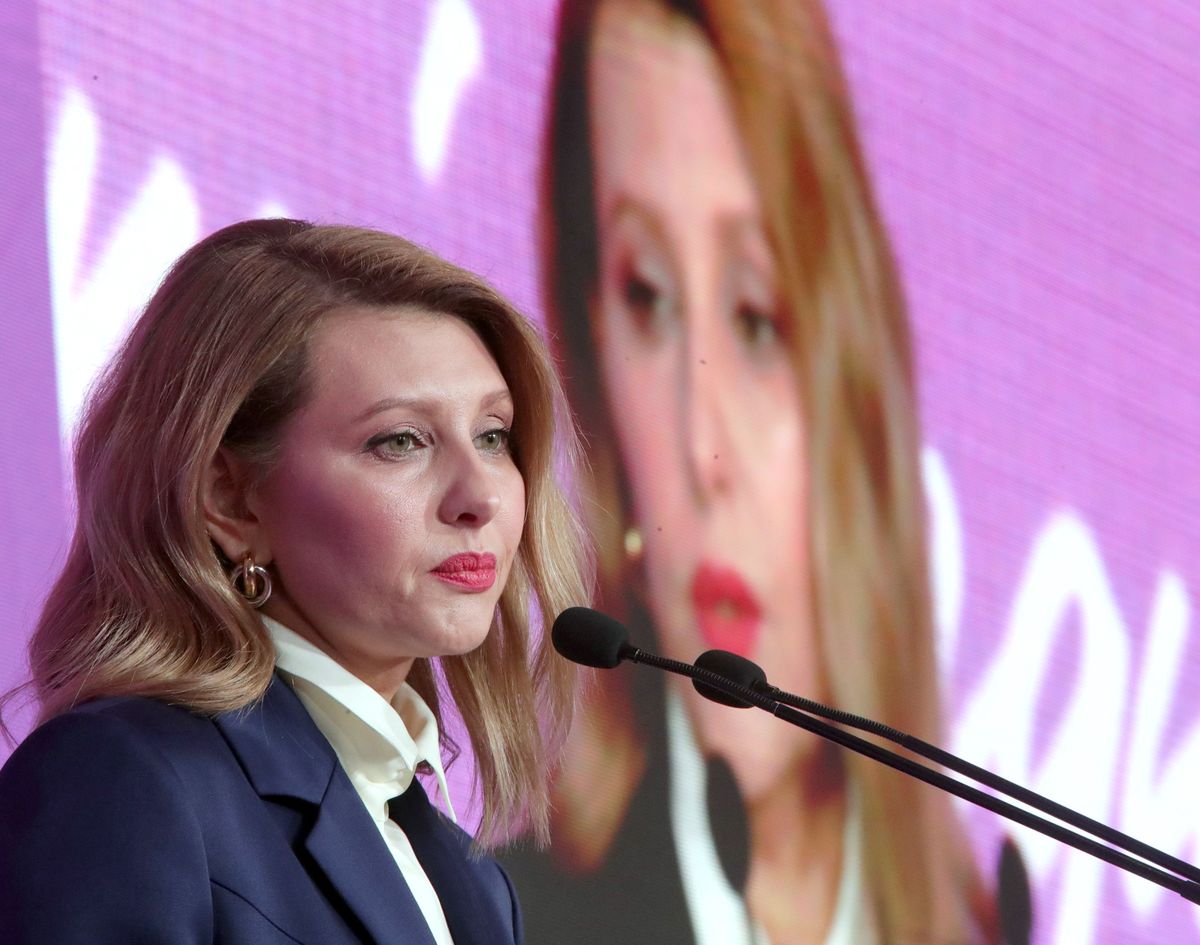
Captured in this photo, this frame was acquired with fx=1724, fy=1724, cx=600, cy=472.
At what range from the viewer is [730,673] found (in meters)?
1.52

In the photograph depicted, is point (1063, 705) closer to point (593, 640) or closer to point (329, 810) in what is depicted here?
point (593, 640)

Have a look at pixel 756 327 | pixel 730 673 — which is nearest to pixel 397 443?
pixel 730 673

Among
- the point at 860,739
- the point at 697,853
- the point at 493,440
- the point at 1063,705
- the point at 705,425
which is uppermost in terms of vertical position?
the point at 860,739

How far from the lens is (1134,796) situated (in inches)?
117

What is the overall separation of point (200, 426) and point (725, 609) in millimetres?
1143

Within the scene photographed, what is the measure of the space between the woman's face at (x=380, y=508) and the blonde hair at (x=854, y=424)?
1.09 metres

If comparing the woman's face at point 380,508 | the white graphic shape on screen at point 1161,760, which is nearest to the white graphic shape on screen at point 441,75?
the woman's face at point 380,508

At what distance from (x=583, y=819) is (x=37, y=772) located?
113cm

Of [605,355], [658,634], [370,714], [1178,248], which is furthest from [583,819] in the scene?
[1178,248]

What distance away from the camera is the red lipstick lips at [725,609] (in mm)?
2527

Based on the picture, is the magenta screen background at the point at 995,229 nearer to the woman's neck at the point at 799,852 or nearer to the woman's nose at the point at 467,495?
the woman's neck at the point at 799,852

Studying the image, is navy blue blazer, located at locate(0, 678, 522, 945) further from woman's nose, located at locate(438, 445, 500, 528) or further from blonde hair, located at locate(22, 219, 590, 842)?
woman's nose, located at locate(438, 445, 500, 528)

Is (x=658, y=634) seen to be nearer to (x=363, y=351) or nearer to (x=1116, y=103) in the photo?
(x=363, y=351)

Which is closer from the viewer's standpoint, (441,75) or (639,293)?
(441,75)
